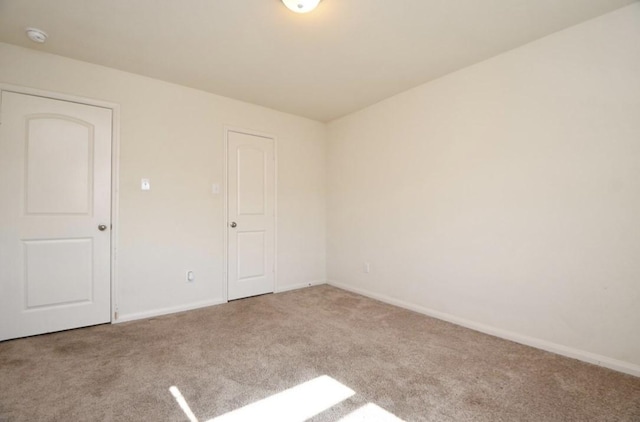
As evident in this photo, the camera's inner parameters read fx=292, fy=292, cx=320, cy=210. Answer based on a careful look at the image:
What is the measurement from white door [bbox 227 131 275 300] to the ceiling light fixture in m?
1.90

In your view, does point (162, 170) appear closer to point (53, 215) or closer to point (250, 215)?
point (53, 215)

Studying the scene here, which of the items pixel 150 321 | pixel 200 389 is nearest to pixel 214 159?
pixel 150 321

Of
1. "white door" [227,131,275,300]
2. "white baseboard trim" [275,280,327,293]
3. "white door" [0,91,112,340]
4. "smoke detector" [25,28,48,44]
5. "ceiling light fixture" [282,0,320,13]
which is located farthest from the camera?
"white baseboard trim" [275,280,327,293]

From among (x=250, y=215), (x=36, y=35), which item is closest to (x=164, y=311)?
(x=250, y=215)

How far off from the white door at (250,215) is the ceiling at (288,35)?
881 mm

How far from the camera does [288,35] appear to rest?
2.30 meters

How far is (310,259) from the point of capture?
434cm

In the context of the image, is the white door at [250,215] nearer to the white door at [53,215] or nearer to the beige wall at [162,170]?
the beige wall at [162,170]

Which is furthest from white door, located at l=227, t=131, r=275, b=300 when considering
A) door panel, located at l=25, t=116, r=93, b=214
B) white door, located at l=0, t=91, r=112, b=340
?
door panel, located at l=25, t=116, r=93, b=214

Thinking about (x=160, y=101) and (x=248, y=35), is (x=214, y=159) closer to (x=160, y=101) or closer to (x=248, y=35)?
(x=160, y=101)

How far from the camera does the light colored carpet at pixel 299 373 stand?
1.59m

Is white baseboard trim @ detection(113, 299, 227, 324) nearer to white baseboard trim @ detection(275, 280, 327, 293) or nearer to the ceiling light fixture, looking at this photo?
white baseboard trim @ detection(275, 280, 327, 293)

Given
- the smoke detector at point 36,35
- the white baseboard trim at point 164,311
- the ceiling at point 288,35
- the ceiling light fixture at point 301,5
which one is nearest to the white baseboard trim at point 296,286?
the white baseboard trim at point 164,311

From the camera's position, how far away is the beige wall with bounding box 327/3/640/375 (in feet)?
6.50
